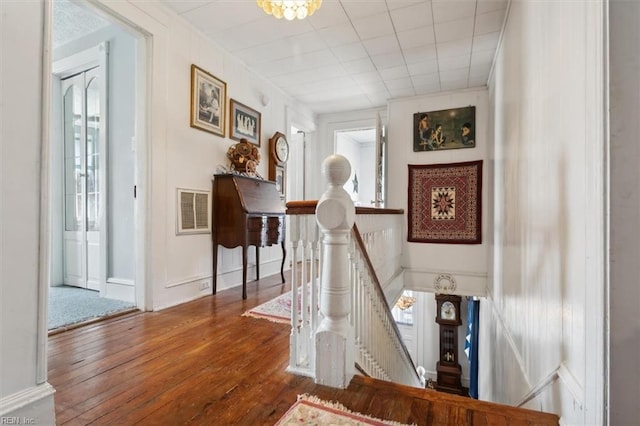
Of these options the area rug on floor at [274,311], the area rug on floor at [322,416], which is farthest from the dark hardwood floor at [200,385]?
the area rug on floor at [274,311]

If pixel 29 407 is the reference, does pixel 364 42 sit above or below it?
above

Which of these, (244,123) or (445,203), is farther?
(445,203)

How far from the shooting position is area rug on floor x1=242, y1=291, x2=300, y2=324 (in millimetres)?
2404

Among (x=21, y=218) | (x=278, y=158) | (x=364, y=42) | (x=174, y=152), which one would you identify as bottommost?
(x=21, y=218)

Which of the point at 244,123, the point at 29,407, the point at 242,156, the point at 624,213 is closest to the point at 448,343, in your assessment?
the point at 242,156

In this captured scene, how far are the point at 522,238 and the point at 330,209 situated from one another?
61.9 inches

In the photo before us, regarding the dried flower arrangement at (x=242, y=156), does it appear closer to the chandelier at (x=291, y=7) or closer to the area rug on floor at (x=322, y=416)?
the chandelier at (x=291, y=7)

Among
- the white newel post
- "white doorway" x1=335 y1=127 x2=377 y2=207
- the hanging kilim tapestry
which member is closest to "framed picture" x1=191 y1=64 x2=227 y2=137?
the white newel post

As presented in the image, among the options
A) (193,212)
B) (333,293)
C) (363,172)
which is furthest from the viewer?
(363,172)

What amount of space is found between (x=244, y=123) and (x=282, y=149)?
0.77m

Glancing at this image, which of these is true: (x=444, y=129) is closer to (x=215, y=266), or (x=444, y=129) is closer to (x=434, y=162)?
(x=434, y=162)

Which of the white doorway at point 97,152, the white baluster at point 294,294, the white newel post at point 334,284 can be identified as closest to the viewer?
the white newel post at point 334,284

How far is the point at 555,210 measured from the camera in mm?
1417

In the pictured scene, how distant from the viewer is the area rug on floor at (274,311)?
2.40 meters
